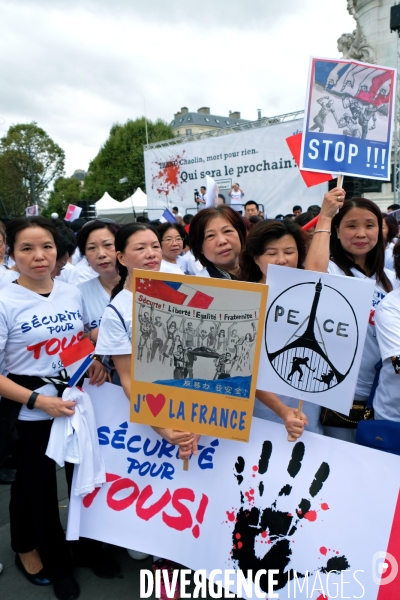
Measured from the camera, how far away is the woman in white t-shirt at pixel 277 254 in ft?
5.94

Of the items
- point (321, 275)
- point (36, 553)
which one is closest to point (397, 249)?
point (321, 275)

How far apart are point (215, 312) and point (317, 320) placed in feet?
1.23

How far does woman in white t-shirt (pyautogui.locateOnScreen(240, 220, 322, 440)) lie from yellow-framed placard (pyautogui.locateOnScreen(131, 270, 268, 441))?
214 mm

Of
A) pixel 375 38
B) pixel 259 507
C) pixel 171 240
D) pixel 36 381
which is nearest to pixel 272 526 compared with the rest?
pixel 259 507

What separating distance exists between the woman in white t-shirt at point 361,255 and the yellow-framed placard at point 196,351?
2.14 feet

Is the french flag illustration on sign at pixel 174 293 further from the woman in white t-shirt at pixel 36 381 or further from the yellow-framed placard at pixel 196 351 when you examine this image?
the woman in white t-shirt at pixel 36 381

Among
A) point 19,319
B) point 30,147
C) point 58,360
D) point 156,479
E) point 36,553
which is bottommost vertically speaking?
point 36,553

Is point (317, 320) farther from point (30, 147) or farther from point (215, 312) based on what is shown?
point (30, 147)

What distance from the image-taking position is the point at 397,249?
73.8 inches

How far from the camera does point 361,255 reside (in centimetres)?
222

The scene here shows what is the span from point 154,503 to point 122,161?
35.5 m

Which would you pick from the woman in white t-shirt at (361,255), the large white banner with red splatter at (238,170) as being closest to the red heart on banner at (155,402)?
the woman in white t-shirt at (361,255)

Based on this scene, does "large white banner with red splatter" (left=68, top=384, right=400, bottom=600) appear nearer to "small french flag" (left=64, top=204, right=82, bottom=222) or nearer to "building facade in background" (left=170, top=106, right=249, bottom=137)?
"small french flag" (left=64, top=204, right=82, bottom=222)

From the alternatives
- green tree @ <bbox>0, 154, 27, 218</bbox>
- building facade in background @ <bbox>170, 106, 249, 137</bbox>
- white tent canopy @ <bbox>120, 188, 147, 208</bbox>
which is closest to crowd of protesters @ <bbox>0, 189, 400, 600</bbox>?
white tent canopy @ <bbox>120, 188, 147, 208</bbox>
